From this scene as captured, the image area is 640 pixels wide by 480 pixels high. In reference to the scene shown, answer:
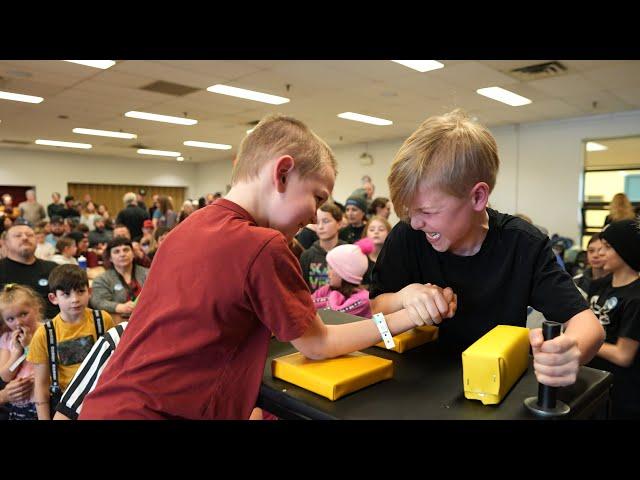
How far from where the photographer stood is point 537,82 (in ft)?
23.0

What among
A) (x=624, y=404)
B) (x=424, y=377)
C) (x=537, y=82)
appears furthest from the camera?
(x=537, y=82)

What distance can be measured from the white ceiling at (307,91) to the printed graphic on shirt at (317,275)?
231 cm

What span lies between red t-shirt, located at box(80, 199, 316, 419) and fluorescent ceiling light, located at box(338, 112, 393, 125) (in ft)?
29.3

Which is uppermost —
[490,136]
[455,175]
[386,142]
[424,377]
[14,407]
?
[386,142]

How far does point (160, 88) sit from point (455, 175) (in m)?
7.22

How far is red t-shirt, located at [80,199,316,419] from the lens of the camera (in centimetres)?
96

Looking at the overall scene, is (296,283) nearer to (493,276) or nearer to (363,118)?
(493,276)

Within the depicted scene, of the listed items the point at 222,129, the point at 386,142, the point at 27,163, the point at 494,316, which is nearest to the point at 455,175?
the point at 494,316

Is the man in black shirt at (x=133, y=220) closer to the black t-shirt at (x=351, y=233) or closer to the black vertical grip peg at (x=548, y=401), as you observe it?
the black t-shirt at (x=351, y=233)

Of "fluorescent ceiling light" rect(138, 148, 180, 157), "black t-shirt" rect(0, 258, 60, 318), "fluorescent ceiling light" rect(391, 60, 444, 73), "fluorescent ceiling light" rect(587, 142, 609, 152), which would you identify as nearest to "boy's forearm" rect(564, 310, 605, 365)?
"black t-shirt" rect(0, 258, 60, 318)

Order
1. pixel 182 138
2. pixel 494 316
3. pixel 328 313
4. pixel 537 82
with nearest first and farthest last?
pixel 494 316, pixel 328 313, pixel 537 82, pixel 182 138

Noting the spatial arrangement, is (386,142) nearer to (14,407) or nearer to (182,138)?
(182,138)

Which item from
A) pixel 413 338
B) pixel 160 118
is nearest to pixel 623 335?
pixel 413 338

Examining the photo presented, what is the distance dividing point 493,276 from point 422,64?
17.7 ft
